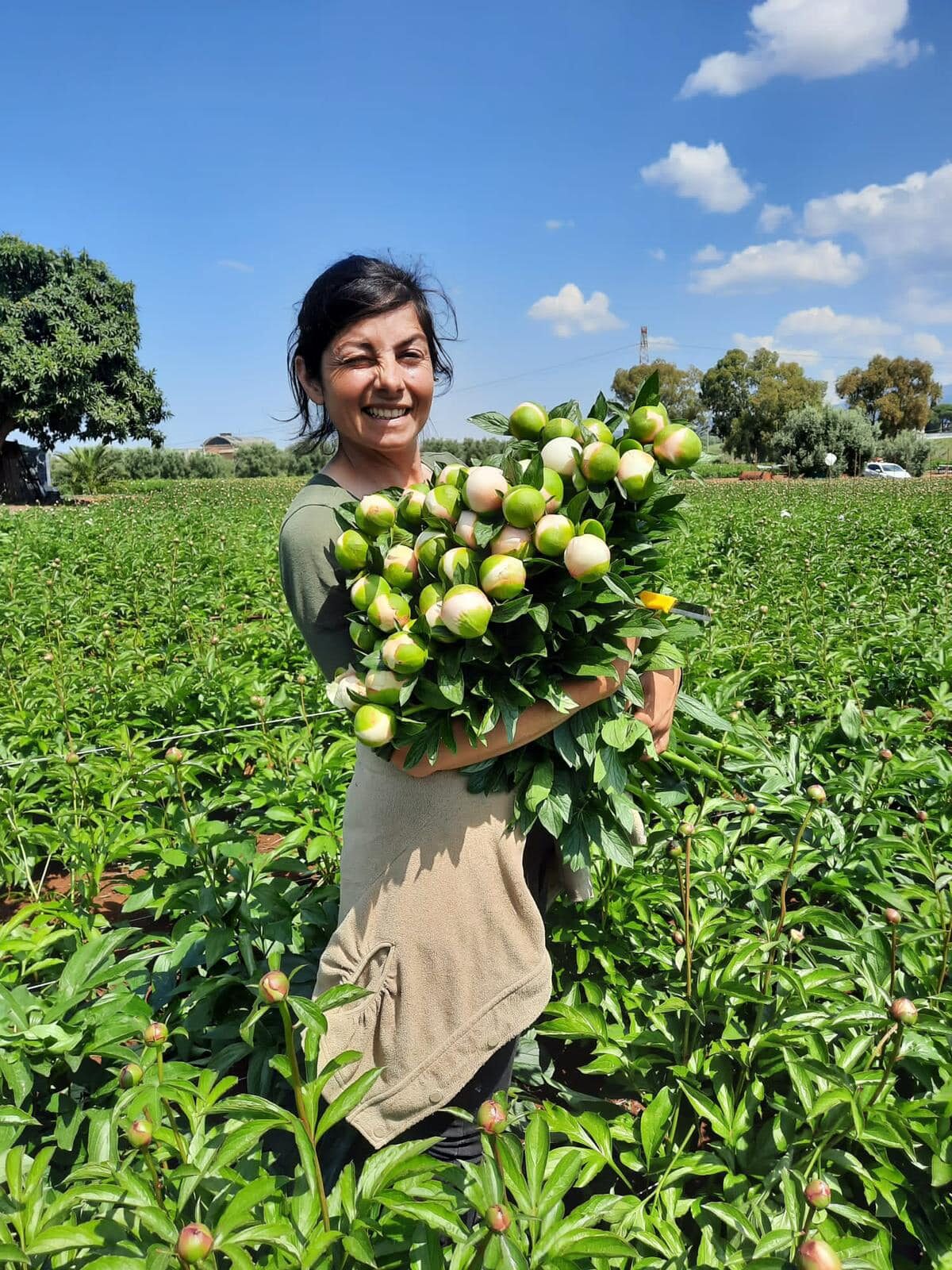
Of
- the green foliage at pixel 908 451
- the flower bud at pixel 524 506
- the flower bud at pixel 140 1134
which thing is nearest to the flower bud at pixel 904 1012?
the flower bud at pixel 524 506

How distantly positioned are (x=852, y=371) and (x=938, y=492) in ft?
135

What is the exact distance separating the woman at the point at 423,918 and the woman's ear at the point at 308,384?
15 cm

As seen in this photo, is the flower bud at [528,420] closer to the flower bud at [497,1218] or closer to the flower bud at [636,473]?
the flower bud at [636,473]

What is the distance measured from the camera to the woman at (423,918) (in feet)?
4.16

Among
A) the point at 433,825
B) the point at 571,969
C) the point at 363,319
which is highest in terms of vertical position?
the point at 363,319

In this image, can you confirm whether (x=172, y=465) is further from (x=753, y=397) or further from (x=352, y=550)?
(x=352, y=550)

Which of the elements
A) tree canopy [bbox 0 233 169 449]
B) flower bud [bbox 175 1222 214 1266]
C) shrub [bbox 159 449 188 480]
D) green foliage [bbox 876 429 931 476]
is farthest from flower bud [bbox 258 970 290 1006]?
shrub [bbox 159 449 188 480]

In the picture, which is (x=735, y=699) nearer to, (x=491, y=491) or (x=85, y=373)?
(x=491, y=491)

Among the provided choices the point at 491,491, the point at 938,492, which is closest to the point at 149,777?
the point at 491,491

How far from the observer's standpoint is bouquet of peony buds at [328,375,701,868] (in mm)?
1116

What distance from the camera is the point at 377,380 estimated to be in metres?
1.46

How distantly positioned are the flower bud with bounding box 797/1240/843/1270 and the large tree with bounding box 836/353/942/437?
194 feet

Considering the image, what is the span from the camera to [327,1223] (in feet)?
3.13

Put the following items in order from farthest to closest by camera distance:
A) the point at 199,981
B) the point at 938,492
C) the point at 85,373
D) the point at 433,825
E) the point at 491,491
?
the point at 85,373 → the point at 938,492 → the point at 199,981 → the point at 433,825 → the point at 491,491
